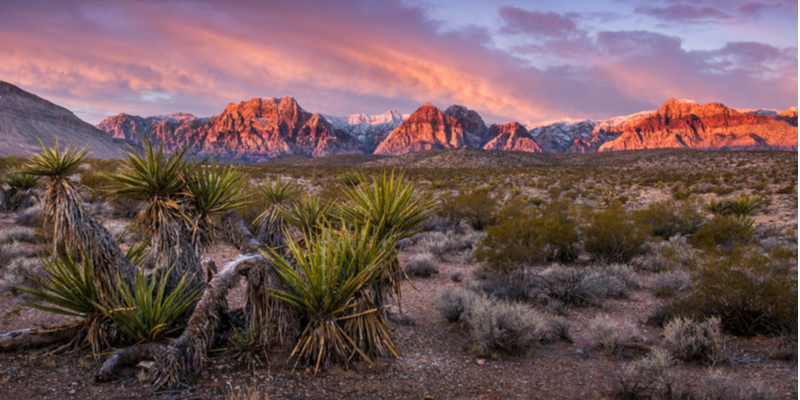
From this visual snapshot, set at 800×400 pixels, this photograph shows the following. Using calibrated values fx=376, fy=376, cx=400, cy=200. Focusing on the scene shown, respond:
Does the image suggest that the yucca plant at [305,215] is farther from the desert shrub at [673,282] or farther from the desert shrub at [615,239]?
the desert shrub at [615,239]

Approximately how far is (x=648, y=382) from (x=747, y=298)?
2849 mm

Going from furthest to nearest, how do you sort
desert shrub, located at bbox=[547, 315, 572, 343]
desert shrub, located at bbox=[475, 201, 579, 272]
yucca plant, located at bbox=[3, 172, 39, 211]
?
yucca plant, located at bbox=[3, 172, 39, 211]
desert shrub, located at bbox=[475, 201, 579, 272]
desert shrub, located at bbox=[547, 315, 572, 343]

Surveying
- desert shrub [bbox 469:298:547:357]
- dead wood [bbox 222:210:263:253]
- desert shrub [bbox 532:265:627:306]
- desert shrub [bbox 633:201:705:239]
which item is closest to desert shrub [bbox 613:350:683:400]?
desert shrub [bbox 469:298:547:357]

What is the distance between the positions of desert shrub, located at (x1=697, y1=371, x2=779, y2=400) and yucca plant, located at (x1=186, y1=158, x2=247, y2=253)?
5.83m

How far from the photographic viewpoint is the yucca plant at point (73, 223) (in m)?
4.39

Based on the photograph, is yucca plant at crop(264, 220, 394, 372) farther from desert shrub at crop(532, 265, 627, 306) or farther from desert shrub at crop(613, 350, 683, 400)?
desert shrub at crop(532, 265, 627, 306)

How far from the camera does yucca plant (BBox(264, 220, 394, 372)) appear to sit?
4113 millimetres

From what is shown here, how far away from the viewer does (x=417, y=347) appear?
5.32m

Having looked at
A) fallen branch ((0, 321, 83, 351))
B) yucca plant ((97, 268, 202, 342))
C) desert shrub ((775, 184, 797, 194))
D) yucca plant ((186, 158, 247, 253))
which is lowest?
fallen branch ((0, 321, 83, 351))

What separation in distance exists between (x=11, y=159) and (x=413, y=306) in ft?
81.3

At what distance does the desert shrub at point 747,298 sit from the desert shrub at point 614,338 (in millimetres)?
1045

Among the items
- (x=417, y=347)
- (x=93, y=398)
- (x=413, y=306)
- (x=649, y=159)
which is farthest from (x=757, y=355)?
(x=649, y=159)

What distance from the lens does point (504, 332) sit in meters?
5.22

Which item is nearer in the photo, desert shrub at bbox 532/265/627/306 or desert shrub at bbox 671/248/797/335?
desert shrub at bbox 671/248/797/335
